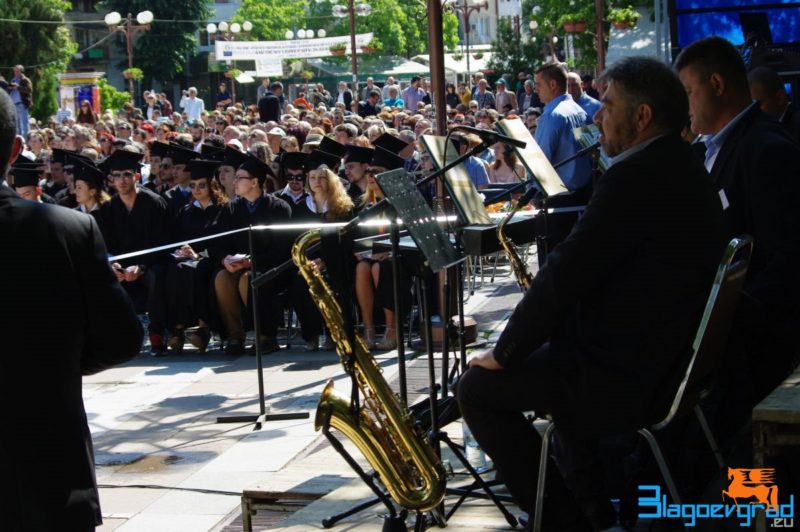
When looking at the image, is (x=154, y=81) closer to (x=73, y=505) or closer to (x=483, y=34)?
(x=483, y=34)

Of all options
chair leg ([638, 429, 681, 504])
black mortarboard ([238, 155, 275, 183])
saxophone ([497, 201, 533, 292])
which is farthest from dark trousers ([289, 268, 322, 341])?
chair leg ([638, 429, 681, 504])

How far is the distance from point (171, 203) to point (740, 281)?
9.28 m

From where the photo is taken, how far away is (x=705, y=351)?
409 cm

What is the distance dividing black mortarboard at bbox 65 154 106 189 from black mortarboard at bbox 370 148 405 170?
9.76 ft

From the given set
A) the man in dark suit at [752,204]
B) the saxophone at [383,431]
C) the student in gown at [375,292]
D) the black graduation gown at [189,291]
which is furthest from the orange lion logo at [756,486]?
the black graduation gown at [189,291]

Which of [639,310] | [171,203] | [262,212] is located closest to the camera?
[639,310]

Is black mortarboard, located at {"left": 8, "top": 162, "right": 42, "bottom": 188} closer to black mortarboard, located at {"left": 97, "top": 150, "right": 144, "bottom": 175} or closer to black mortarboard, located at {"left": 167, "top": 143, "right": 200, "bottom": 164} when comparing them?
black mortarboard, located at {"left": 97, "top": 150, "right": 144, "bottom": 175}

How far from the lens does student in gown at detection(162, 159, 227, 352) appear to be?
1143cm

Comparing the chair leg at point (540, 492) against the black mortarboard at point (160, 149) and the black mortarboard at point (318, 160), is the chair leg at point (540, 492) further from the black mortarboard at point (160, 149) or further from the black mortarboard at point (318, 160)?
the black mortarboard at point (160, 149)

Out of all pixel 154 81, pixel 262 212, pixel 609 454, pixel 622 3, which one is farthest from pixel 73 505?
pixel 154 81

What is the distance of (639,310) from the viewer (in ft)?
13.1

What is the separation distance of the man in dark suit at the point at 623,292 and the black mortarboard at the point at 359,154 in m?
7.81

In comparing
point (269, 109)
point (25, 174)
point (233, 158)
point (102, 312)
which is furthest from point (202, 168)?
point (269, 109)

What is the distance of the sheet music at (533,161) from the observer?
5.92m
